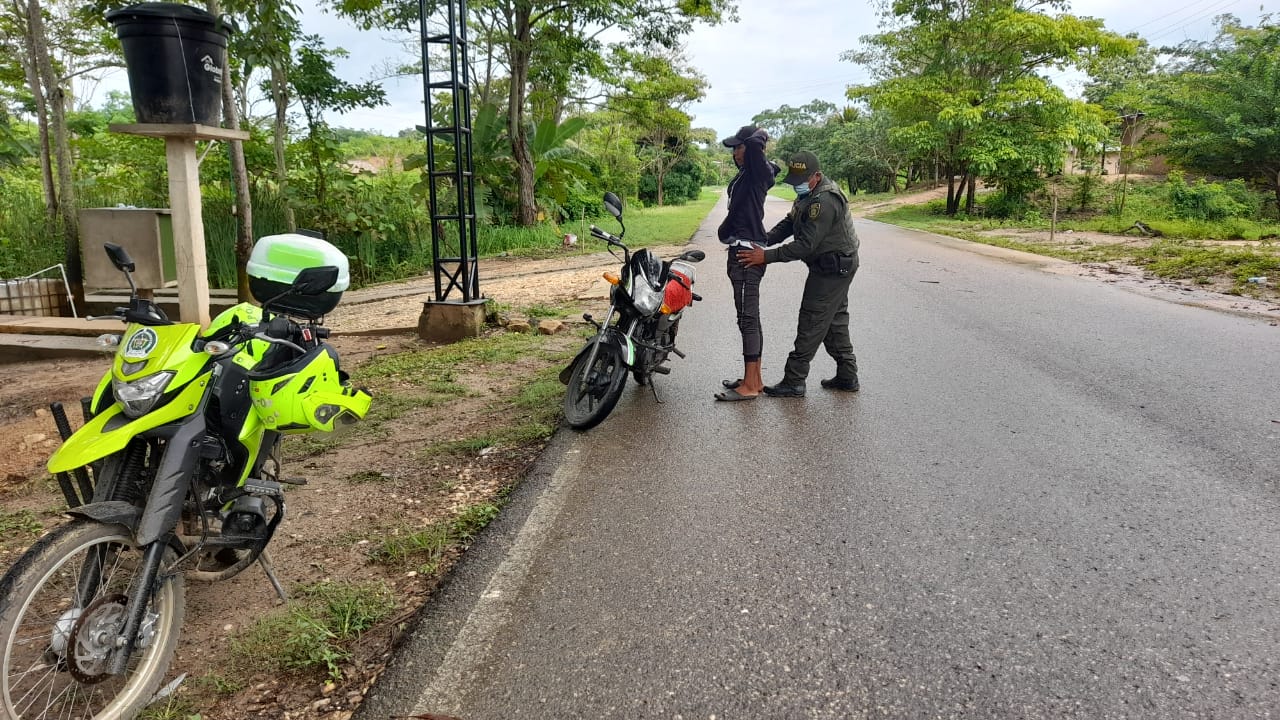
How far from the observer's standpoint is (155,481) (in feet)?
7.11

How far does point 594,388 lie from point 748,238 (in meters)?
1.75

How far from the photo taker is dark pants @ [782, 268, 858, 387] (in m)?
5.39

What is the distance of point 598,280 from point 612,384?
7519 millimetres

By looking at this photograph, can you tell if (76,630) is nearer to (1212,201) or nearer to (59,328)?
(59,328)

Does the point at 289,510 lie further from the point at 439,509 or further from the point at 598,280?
the point at 598,280

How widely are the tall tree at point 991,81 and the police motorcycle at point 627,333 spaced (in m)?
22.5

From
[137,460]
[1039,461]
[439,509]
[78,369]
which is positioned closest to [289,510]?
[439,509]

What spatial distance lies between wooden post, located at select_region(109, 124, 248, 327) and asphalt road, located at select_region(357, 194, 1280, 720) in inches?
139

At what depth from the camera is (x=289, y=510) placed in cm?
356

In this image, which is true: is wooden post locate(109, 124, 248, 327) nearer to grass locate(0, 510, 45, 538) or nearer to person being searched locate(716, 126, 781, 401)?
grass locate(0, 510, 45, 538)

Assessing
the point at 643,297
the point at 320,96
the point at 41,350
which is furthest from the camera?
the point at 320,96

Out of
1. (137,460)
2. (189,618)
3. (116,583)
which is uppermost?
(137,460)

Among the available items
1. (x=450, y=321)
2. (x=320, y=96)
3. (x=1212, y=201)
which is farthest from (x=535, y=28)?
(x=1212, y=201)

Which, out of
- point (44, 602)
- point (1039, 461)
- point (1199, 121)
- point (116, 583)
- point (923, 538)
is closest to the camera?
point (44, 602)
